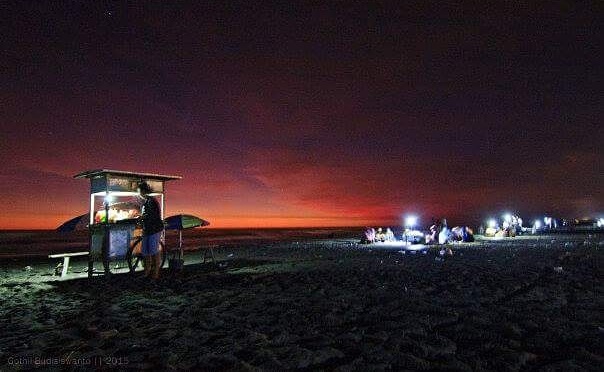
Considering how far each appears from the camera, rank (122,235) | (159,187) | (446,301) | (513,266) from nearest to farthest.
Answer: (446,301) → (513,266) → (122,235) → (159,187)

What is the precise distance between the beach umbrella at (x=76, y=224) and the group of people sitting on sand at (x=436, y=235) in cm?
2098

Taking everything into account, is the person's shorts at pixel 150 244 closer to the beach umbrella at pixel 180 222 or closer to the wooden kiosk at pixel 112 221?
the wooden kiosk at pixel 112 221

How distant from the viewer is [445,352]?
4602 millimetres

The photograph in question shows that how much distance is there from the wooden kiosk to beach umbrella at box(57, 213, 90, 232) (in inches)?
29.8

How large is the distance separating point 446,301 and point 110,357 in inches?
232

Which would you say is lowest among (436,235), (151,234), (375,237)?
(375,237)

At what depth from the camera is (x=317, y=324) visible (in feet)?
19.9

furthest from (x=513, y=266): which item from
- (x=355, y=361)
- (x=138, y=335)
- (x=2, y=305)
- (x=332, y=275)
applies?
(x=2, y=305)

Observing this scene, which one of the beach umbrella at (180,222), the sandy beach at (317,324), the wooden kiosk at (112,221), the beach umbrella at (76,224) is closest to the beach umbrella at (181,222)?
the beach umbrella at (180,222)

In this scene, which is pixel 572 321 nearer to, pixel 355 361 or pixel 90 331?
pixel 355 361

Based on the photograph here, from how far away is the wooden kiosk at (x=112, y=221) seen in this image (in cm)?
1327

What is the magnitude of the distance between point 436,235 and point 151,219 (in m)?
21.1

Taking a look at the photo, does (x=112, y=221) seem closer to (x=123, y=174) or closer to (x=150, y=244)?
(x=123, y=174)

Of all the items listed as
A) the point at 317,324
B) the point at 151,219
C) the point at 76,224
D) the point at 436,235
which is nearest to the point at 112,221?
the point at 76,224
